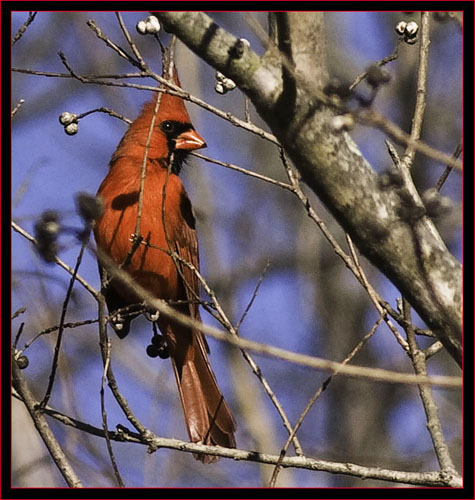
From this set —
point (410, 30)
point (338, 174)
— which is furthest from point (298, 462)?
point (410, 30)

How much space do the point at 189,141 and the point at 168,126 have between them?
12 cm

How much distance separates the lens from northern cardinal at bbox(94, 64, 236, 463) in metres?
3.65

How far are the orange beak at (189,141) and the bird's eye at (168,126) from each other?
56 mm

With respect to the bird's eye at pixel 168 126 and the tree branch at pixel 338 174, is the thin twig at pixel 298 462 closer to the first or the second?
the tree branch at pixel 338 174

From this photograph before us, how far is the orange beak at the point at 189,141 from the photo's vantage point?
4066 mm

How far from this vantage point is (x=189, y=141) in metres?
4.09

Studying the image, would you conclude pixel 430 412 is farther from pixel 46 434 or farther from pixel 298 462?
pixel 46 434

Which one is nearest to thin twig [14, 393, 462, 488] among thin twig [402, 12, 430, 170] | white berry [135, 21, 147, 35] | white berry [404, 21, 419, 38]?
thin twig [402, 12, 430, 170]

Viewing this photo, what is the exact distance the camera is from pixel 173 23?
6.26 feet

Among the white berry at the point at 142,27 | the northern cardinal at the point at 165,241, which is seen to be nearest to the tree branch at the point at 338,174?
the white berry at the point at 142,27

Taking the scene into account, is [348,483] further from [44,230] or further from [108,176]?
[44,230]

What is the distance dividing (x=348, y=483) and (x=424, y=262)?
16.4ft

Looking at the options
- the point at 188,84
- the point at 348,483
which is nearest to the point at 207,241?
the point at 188,84

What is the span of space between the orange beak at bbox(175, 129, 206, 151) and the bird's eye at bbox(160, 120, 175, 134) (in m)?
0.06
